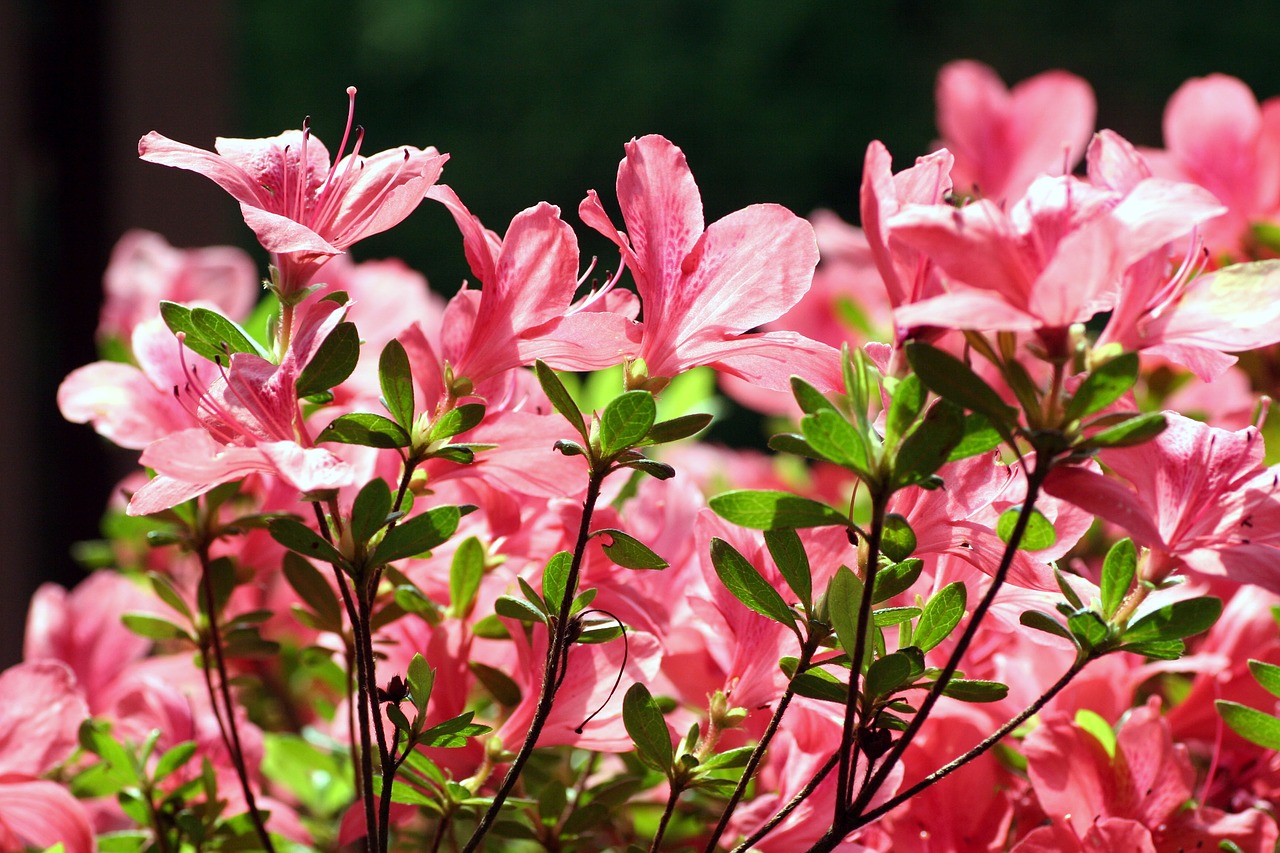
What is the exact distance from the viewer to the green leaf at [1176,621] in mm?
463

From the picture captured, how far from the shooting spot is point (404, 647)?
68 cm

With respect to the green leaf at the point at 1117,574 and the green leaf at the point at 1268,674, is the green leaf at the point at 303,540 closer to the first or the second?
the green leaf at the point at 1117,574

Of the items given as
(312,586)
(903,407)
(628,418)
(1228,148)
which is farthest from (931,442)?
(1228,148)

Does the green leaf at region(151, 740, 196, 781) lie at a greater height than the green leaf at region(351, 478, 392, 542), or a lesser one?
lesser

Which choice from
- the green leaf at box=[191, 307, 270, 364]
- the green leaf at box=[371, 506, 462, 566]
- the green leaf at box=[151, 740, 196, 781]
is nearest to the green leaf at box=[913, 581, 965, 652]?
the green leaf at box=[371, 506, 462, 566]

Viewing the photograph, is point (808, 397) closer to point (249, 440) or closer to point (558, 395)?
point (558, 395)

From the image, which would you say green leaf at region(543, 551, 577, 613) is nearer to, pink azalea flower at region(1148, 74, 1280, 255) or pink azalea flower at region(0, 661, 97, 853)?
pink azalea flower at region(0, 661, 97, 853)

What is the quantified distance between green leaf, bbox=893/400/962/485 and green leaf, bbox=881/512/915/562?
0.15ft

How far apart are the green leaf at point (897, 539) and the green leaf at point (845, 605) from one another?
0.06 ft

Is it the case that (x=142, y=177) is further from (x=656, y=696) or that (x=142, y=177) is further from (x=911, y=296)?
(x=911, y=296)

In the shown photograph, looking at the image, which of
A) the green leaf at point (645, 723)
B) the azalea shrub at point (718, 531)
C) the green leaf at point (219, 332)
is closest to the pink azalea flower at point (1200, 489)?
the azalea shrub at point (718, 531)

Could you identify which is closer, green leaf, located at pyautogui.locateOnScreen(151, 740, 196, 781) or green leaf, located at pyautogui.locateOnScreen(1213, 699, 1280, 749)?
green leaf, located at pyautogui.locateOnScreen(1213, 699, 1280, 749)

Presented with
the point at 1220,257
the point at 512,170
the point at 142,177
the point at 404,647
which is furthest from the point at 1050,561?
the point at 512,170

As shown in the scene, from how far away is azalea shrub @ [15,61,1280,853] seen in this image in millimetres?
437
